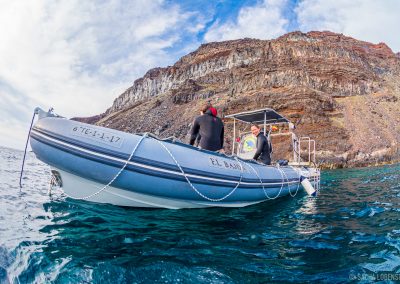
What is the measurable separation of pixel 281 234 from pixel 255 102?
50.3 m

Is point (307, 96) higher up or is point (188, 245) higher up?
point (307, 96)

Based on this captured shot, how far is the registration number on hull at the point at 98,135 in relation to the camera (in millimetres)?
4746

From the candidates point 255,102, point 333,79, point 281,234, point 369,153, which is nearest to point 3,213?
point 281,234

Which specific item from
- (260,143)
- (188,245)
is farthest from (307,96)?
(188,245)

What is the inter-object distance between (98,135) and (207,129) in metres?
2.66

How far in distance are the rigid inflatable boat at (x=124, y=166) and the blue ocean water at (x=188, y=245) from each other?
1.21 feet

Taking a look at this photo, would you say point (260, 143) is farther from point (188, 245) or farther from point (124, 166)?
point (188, 245)

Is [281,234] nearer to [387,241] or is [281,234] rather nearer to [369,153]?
[387,241]

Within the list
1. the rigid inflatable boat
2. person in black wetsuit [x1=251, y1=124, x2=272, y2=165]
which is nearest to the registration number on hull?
the rigid inflatable boat

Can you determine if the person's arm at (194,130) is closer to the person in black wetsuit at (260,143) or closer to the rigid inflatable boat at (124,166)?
the rigid inflatable boat at (124,166)

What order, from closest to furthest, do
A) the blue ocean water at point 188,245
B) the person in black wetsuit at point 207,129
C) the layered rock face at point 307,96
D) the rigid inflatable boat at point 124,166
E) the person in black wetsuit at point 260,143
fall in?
1. the blue ocean water at point 188,245
2. the rigid inflatable boat at point 124,166
3. the person in black wetsuit at point 207,129
4. the person in black wetsuit at point 260,143
5. the layered rock face at point 307,96

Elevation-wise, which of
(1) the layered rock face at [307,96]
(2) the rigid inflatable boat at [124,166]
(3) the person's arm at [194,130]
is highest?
(1) the layered rock face at [307,96]

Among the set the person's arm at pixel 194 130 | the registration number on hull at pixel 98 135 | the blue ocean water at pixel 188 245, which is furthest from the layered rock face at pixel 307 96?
the registration number on hull at pixel 98 135

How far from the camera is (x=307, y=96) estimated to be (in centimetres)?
5012
